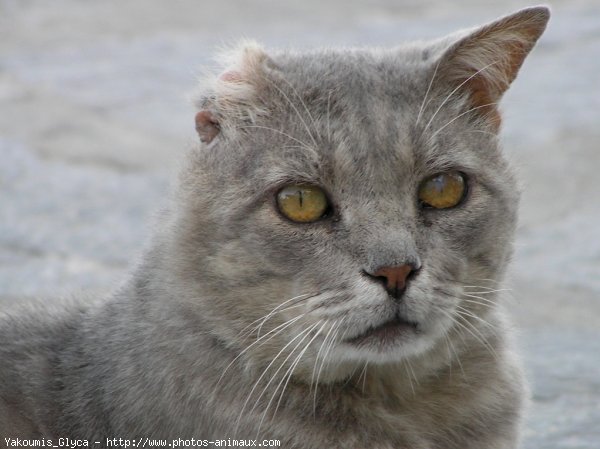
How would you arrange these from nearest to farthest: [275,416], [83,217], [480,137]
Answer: [275,416], [480,137], [83,217]

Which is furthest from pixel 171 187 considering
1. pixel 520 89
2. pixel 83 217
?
pixel 520 89

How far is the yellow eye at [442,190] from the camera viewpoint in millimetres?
3127

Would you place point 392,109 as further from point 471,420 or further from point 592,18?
point 592,18

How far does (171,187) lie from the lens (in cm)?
346

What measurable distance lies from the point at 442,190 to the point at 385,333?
44 cm

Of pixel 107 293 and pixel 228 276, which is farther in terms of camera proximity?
pixel 107 293

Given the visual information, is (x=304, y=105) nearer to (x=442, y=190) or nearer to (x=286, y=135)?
(x=286, y=135)

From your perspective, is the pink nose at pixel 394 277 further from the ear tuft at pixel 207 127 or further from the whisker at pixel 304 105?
the ear tuft at pixel 207 127

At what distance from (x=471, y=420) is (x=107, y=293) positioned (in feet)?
3.99

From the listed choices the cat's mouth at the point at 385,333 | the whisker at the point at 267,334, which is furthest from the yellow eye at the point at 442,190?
the whisker at the point at 267,334

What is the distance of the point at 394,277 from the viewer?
2.89m

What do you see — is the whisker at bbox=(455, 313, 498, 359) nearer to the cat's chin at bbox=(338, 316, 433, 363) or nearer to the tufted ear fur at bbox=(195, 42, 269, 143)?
the cat's chin at bbox=(338, 316, 433, 363)

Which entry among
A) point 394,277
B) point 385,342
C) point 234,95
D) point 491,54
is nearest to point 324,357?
point 385,342

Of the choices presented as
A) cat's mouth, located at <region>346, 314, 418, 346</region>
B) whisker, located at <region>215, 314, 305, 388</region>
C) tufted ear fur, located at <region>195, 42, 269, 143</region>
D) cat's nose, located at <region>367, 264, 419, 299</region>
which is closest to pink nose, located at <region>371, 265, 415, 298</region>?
cat's nose, located at <region>367, 264, 419, 299</region>
